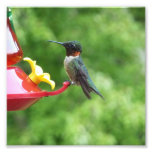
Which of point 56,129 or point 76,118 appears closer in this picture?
point 76,118

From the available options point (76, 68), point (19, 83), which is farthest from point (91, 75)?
point (19, 83)

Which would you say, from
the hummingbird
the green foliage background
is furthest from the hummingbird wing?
the green foliage background

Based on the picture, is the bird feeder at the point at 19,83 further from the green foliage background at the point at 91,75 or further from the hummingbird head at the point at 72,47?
the green foliage background at the point at 91,75

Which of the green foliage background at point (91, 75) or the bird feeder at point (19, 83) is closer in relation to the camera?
the bird feeder at point (19, 83)

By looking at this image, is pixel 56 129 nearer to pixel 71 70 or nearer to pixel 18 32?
pixel 18 32

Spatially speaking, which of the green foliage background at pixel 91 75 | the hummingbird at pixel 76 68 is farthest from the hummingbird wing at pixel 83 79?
the green foliage background at pixel 91 75

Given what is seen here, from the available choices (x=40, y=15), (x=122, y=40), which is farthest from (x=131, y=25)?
(x=40, y=15)

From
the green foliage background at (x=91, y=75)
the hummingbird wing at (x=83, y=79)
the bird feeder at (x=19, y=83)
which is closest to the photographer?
the bird feeder at (x=19, y=83)

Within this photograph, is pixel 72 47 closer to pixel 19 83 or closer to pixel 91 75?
pixel 19 83
